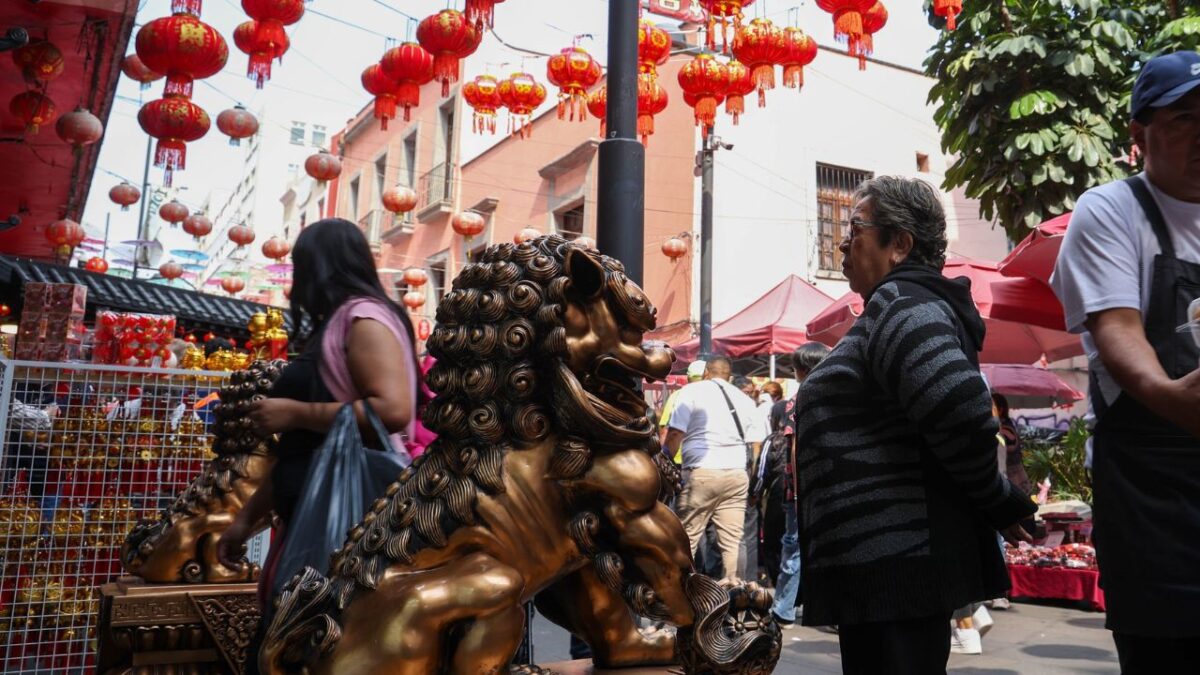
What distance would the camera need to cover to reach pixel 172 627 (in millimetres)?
2158

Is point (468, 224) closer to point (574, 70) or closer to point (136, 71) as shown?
point (574, 70)

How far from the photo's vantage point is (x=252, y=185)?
1634 inches

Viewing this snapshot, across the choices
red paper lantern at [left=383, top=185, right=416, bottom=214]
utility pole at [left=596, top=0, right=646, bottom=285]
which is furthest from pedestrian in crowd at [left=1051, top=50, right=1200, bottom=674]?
red paper lantern at [left=383, top=185, right=416, bottom=214]

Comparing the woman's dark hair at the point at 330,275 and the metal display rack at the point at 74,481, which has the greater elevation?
the woman's dark hair at the point at 330,275

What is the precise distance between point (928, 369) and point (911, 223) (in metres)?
0.41

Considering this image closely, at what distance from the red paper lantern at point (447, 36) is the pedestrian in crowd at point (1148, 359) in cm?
625

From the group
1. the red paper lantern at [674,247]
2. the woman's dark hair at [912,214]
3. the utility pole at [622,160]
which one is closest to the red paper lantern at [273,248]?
the red paper lantern at [674,247]

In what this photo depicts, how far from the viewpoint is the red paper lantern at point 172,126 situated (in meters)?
7.30

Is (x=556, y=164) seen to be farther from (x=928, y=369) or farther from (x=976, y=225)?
(x=928, y=369)

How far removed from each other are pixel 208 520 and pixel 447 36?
591 cm

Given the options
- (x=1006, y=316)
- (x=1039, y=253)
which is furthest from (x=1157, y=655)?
(x=1006, y=316)

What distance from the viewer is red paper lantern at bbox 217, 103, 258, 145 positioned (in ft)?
32.1

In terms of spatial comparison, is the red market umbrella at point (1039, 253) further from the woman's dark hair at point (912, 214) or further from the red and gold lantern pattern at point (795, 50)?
the red and gold lantern pattern at point (795, 50)

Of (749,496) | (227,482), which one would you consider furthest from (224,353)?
(749,496)
